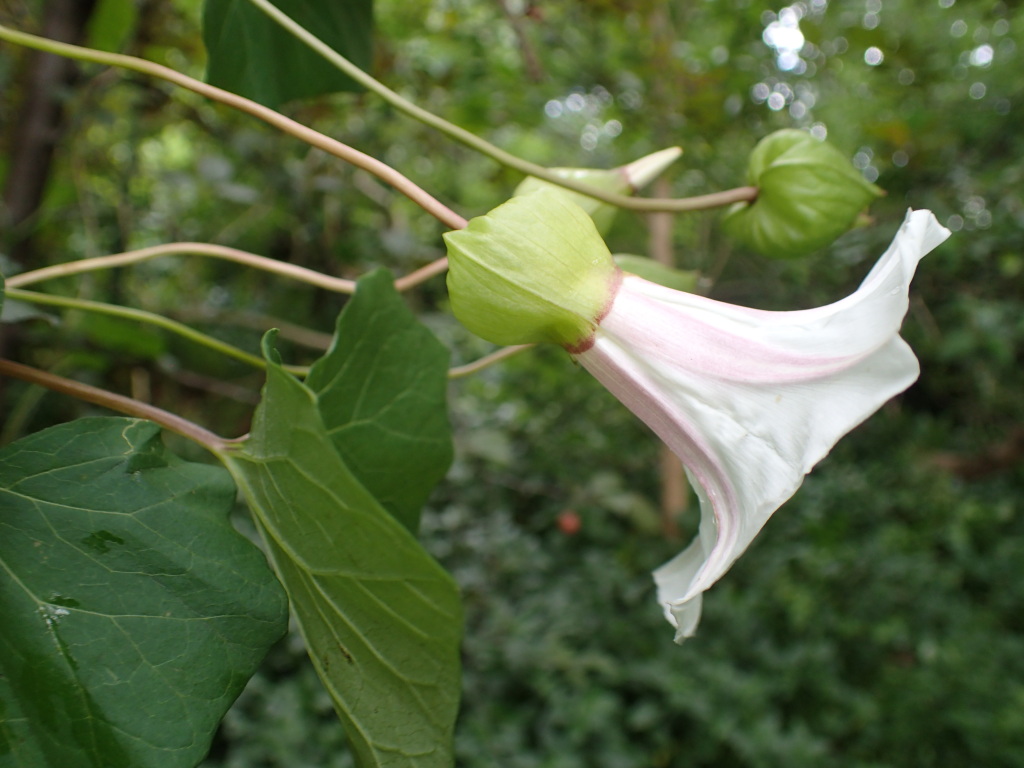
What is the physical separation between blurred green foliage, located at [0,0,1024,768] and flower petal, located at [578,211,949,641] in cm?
62

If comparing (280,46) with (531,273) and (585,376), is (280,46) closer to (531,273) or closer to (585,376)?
(531,273)

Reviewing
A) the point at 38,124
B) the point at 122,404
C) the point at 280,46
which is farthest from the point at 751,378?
the point at 38,124

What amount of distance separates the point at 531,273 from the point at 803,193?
8.1 inches

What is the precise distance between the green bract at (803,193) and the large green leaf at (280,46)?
10.8 inches

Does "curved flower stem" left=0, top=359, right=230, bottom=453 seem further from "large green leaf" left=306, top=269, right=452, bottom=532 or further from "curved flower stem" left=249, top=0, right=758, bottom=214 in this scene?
"curved flower stem" left=249, top=0, right=758, bottom=214

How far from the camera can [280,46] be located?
0.49 m

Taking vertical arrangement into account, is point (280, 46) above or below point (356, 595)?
above

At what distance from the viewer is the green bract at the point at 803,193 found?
0.43 metres

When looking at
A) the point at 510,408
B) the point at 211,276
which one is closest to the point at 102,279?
the point at 211,276

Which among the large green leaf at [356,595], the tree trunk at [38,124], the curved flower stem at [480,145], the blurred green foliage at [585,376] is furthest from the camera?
the blurred green foliage at [585,376]

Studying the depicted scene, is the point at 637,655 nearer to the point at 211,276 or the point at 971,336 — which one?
the point at 211,276

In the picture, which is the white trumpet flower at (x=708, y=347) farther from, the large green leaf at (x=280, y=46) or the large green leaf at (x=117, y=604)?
the large green leaf at (x=280, y=46)

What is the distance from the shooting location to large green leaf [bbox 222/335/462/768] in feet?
Answer: 0.87

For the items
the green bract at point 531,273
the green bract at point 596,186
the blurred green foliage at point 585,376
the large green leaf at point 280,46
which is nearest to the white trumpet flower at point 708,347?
the green bract at point 531,273
